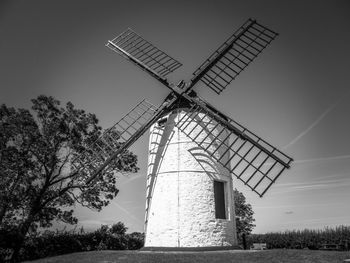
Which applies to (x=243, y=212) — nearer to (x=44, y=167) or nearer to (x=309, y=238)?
(x=309, y=238)

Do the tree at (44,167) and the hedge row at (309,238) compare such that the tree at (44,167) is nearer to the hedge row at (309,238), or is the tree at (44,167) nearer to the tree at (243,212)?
the hedge row at (309,238)

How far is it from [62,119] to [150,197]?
8.45 m

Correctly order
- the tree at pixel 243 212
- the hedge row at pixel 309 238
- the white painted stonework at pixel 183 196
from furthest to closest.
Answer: the tree at pixel 243 212
the hedge row at pixel 309 238
the white painted stonework at pixel 183 196

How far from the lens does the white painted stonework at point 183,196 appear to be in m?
12.2

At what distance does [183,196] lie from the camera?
41.7 ft

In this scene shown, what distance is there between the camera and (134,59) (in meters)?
16.5

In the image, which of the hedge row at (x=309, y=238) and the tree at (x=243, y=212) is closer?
the hedge row at (x=309, y=238)

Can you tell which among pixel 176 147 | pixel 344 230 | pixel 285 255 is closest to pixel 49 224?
pixel 176 147

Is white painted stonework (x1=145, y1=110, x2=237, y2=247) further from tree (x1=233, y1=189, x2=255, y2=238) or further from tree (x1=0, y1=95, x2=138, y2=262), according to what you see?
tree (x1=233, y1=189, x2=255, y2=238)

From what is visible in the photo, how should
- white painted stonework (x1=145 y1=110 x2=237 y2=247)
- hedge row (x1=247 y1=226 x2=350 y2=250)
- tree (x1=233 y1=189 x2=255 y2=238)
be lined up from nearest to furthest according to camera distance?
white painted stonework (x1=145 y1=110 x2=237 y2=247)
hedge row (x1=247 y1=226 x2=350 y2=250)
tree (x1=233 y1=189 x2=255 y2=238)

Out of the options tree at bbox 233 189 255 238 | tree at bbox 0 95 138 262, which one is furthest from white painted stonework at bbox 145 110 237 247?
tree at bbox 233 189 255 238

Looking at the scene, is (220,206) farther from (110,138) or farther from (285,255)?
(110,138)

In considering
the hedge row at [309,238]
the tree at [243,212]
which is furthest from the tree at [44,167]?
the tree at [243,212]

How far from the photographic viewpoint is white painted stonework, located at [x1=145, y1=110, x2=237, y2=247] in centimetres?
1225
